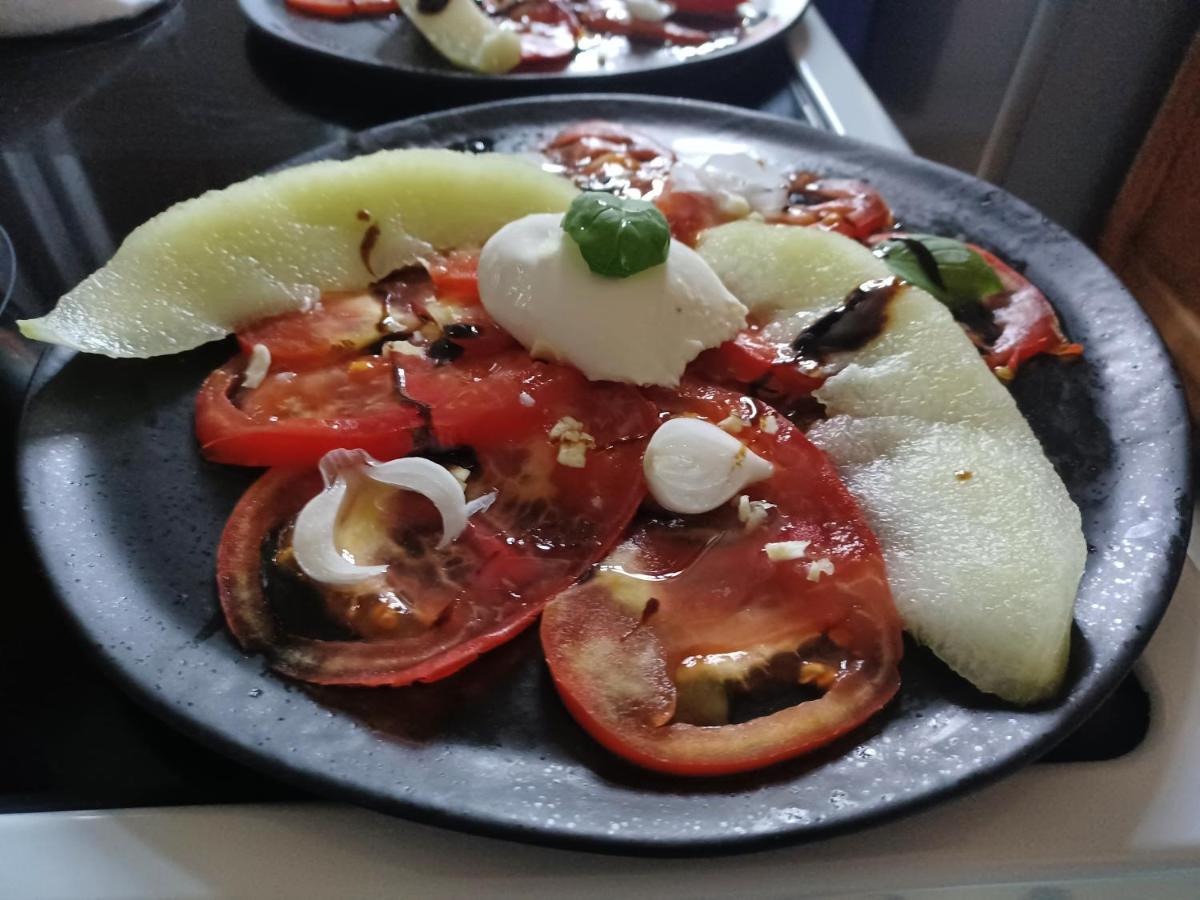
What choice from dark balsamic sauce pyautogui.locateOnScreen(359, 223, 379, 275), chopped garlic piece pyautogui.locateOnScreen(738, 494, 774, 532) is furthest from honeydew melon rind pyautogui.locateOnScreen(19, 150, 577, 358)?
chopped garlic piece pyautogui.locateOnScreen(738, 494, 774, 532)

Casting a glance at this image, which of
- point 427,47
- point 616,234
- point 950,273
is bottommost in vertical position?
point 427,47

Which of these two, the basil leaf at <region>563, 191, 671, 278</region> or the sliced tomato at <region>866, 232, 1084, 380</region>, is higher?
the basil leaf at <region>563, 191, 671, 278</region>

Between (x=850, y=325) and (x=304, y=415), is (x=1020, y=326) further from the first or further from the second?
(x=304, y=415)

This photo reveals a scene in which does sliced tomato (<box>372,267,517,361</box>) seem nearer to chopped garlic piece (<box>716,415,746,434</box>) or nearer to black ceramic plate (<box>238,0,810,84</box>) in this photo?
chopped garlic piece (<box>716,415,746,434</box>)

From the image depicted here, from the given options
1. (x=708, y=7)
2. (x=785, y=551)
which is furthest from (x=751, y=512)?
(x=708, y=7)

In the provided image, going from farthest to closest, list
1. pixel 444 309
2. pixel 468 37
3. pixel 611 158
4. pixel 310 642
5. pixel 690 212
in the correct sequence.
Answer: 1. pixel 468 37
2. pixel 611 158
3. pixel 690 212
4. pixel 444 309
5. pixel 310 642

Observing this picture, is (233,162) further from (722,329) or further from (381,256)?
(722,329)
